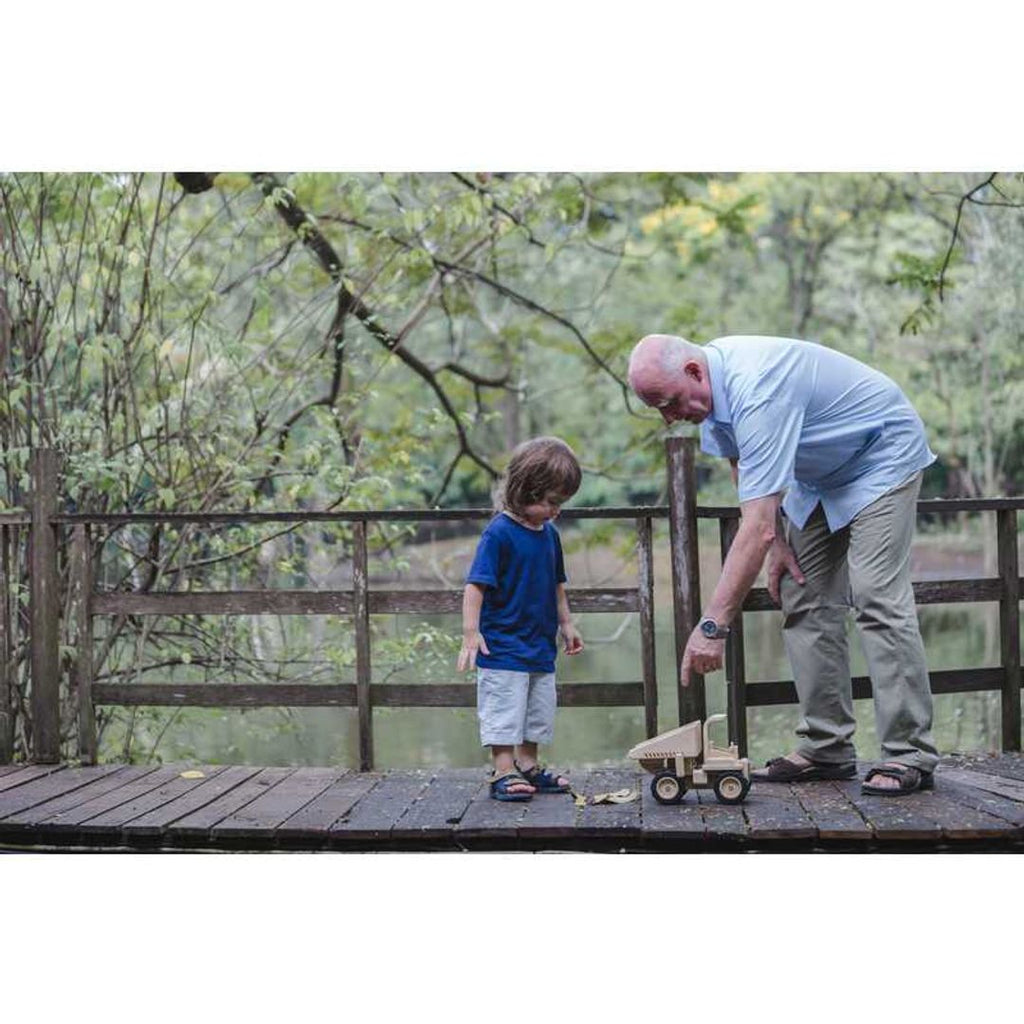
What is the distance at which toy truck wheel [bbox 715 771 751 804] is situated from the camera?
163 inches

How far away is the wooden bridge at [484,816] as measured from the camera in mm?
3799

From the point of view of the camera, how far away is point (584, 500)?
66.7ft

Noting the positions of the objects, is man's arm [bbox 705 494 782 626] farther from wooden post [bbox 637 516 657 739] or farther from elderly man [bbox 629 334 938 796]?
wooden post [bbox 637 516 657 739]

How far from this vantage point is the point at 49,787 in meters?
4.70

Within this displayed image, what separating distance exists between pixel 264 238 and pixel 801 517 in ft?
12.6

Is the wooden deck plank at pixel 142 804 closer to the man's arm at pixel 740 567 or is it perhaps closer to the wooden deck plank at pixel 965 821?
the man's arm at pixel 740 567

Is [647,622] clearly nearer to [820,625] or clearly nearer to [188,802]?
[820,625]

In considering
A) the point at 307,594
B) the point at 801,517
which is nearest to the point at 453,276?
the point at 307,594

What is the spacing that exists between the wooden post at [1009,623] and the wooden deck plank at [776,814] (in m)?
1.17

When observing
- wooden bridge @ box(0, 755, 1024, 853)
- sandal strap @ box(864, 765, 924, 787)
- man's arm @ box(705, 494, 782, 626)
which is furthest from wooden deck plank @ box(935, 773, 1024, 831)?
man's arm @ box(705, 494, 782, 626)

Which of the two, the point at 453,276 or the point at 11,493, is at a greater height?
the point at 453,276

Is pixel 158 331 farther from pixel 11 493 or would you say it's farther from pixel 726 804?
pixel 726 804

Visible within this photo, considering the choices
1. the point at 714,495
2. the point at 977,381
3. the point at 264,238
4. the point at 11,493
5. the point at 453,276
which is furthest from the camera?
the point at 714,495

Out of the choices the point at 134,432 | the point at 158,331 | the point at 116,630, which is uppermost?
the point at 158,331
